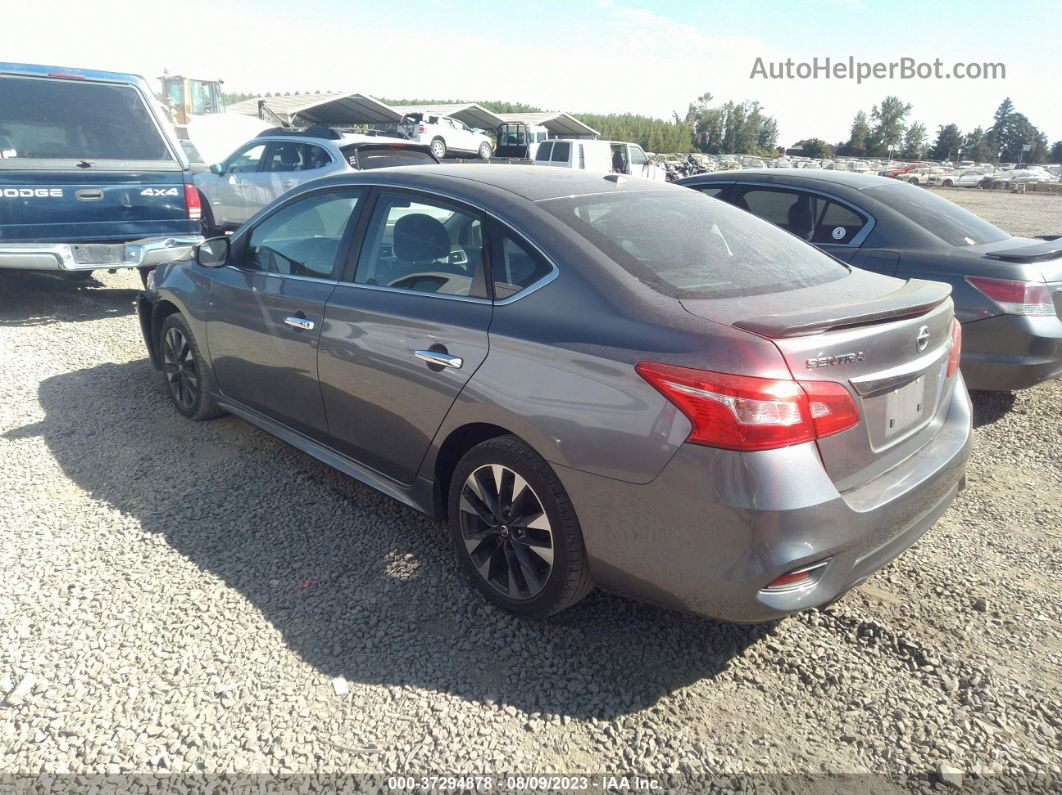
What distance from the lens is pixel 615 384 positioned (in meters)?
2.28

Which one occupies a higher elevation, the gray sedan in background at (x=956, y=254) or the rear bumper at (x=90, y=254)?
the gray sedan in background at (x=956, y=254)

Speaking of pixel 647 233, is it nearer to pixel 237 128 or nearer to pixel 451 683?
pixel 451 683

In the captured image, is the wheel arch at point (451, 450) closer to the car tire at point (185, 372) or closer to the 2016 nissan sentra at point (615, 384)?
the 2016 nissan sentra at point (615, 384)

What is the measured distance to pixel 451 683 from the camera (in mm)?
2504

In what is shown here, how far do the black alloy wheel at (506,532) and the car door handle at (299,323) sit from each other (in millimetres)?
1185

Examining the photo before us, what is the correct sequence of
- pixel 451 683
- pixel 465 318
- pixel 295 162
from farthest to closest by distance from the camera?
pixel 295 162, pixel 465 318, pixel 451 683

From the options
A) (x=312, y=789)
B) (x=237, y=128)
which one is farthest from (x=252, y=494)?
(x=237, y=128)

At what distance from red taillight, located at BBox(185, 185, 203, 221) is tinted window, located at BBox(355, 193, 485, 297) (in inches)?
197

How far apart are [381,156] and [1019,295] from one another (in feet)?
27.0

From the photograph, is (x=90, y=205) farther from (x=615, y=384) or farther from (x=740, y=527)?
(x=740, y=527)

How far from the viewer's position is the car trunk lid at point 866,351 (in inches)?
85.4

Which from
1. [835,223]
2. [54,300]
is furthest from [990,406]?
[54,300]

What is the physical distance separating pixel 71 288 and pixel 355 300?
711 centimetres

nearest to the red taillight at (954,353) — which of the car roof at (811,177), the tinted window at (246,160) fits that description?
the car roof at (811,177)
